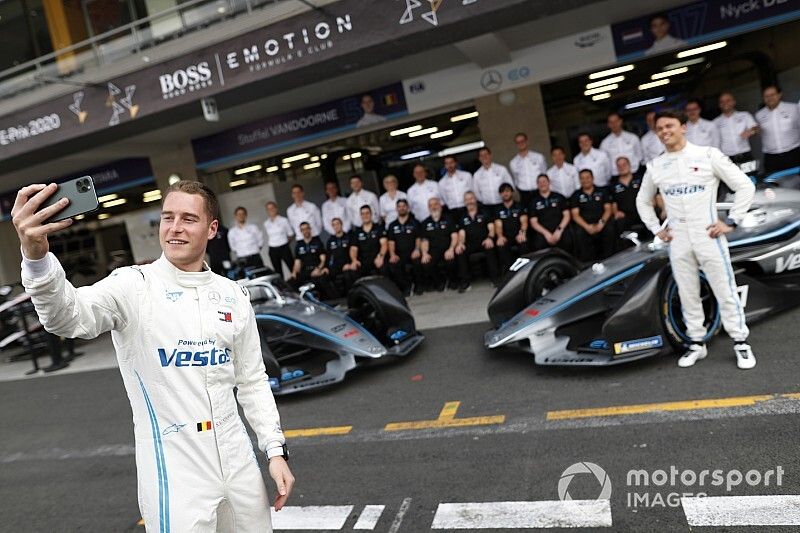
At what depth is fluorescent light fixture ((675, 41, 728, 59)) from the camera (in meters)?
9.82

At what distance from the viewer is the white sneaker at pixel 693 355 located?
4473 millimetres

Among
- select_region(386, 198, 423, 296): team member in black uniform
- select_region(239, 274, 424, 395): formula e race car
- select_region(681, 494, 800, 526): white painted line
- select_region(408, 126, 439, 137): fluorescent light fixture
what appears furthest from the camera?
select_region(408, 126, 439, 137): fluorescent light fixture

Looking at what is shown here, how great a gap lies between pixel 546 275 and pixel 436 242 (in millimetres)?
3613

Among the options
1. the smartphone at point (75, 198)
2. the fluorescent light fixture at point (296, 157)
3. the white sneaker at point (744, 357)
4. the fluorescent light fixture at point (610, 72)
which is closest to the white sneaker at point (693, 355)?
the white sneaker at point (744, 357)

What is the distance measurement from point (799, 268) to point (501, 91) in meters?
6.73

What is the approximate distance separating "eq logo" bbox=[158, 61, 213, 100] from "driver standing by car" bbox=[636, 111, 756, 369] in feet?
22.1

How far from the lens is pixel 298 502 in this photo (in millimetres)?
3717

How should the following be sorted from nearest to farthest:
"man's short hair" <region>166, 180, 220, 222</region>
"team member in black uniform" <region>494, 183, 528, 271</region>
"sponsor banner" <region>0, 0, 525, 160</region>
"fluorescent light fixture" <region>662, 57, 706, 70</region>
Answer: "man's short hair" <region>166, 180, 220, 222</region> < "sponsor banner" <region>0, 0, 525, 160</region> < "team member in black uniform" <region>494, 183, 528, 271</region> < "fluorescent light fixture" <region>662, 57, 706, 70</region>

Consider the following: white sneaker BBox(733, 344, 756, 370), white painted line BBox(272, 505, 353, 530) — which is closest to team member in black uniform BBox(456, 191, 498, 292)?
white sneaker BBox(733, 344, 756, 370)

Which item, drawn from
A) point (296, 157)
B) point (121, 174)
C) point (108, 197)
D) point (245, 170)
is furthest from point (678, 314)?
point (108, 197)

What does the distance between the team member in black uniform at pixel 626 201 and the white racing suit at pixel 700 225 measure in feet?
13.1

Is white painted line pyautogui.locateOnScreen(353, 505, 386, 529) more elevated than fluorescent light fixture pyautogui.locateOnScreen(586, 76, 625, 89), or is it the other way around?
fluorescent light fixture pyautogui.locateOnScreen(586, 76, 625, 89)

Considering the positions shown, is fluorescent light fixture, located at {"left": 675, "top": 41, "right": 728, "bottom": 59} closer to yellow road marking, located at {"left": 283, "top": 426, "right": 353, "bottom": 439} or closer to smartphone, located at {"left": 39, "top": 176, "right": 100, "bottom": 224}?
yellow road marking, located at {"left": 283, "top": 426, "right": 353, "bottom": 439}

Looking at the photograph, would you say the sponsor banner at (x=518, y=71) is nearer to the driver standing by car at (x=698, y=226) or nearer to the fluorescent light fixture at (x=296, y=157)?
the fluorescent light fixture at (x=296, y=157)
